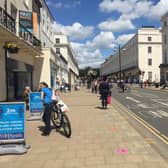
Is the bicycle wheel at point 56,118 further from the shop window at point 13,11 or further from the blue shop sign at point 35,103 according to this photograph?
the shop window at point 13,11

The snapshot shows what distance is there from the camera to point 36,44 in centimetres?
2645

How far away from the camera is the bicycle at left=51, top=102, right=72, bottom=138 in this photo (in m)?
9.33

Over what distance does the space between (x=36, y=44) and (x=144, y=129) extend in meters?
17.3

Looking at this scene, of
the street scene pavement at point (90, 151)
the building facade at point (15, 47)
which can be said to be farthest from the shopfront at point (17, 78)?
the street scene pavement at point (90, 151)

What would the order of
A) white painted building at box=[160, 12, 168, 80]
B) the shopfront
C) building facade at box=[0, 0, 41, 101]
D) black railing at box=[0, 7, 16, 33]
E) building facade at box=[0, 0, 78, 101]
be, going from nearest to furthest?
1. black railing at box=[0, 7, 16, 33]
2. building facade at box=[0, 0, 41, 101]
3. building facade at box=[0, 0, 78, 101]
4. the shopfront
5. white painted building at box=[160, 12, 168, 80]

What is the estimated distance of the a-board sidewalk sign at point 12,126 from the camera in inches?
293

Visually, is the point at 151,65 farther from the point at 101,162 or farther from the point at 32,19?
the point at 101,162

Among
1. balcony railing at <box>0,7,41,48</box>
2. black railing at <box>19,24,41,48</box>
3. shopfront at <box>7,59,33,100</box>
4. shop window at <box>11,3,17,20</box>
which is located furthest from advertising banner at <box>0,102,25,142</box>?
shop window at <box>11,3,17,20</box>

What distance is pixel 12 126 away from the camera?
754 centimetres

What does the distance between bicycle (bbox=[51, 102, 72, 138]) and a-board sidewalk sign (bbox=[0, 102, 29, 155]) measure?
1915 millimetres

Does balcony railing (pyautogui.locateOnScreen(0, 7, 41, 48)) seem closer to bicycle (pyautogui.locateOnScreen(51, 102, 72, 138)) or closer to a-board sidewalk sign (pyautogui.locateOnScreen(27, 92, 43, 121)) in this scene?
a-board sidewalk sign (pyautogui.locateOnScreen(27, 92, 43, 121))

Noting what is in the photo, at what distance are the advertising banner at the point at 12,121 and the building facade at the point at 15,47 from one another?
282 inches

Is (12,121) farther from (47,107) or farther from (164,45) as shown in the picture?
(164,45)

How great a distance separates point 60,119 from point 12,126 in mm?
2387
